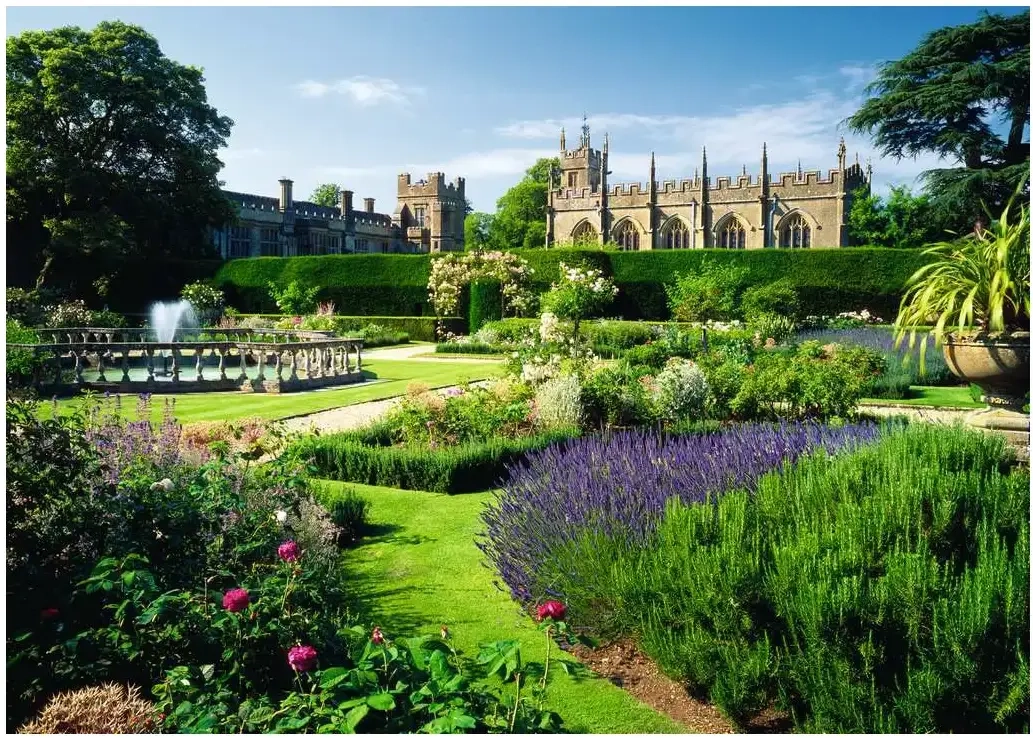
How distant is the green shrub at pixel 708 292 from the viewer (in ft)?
74.8

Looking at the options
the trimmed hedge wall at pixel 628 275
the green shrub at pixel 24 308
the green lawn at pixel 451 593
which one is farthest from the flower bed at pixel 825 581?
the trimmed hedge wall at pixel 628 275

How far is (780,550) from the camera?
298cm

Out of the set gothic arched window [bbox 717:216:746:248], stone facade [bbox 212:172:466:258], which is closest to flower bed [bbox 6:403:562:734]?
stone facade [bbox 212:172:466:258]

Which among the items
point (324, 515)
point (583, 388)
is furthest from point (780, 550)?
point (583, 388)

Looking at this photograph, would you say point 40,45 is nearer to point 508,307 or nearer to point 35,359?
point 508,307

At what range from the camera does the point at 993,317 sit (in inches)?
248

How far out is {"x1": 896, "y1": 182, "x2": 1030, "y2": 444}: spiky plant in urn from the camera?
6398 mm

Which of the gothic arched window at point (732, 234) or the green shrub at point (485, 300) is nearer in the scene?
the green shrub at point (485, 300)

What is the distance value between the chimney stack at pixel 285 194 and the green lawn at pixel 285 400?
36.5 meters

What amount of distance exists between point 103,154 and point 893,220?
34.2 m

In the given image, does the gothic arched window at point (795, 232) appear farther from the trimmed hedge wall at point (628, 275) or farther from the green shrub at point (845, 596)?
the green shrub at point (845, 596)

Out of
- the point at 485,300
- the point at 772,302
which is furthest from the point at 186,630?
the point at 485,300

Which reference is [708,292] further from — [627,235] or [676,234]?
[627,235]

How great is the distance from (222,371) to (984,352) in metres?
11.8
